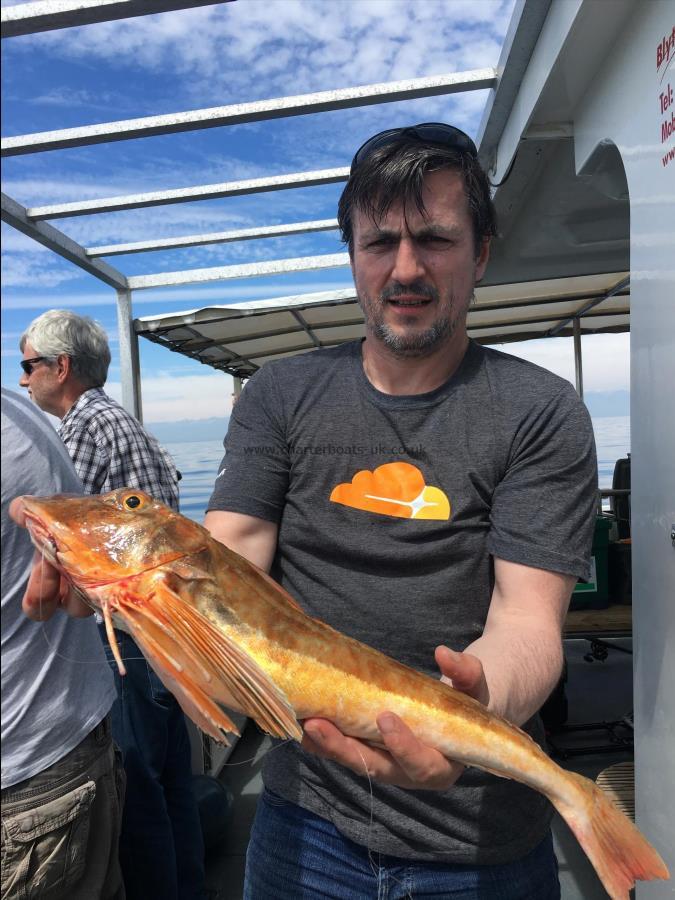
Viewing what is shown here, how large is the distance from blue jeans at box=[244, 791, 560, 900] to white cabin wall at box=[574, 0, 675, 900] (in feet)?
1.98

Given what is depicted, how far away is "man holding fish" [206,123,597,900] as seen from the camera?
175 centimetres

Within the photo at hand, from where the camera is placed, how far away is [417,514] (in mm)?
1826

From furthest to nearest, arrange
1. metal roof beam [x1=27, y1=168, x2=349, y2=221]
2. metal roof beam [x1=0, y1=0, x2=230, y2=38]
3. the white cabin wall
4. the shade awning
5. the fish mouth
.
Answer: the shade awning < metal roof beam [x1=27, y1=168, x2=349, y2=221] < metal roof beam [x1=0, y1=0, x2=230, y2=38] < the white cabin wall < the fish mouth

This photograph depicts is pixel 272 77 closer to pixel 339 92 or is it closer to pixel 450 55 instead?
pixel 339 92

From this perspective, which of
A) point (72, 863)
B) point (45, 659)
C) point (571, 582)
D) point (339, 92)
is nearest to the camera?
point (571, 582)

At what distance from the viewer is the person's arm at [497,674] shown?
1401mm

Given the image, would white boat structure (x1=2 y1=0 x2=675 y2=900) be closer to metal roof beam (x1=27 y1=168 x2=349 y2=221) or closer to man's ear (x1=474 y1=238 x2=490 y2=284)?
metal roof beam (x1=27 y1=168 x2=349 y2=221)

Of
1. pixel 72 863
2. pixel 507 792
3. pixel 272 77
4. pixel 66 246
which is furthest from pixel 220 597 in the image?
pixel 66 246

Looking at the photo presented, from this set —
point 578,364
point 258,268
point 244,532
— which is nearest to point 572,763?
point 244,532

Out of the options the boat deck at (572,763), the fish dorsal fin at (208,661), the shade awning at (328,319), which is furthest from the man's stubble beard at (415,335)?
the shade awning at (328,319)

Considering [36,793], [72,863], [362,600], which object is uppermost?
[362,600]

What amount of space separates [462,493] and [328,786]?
876mm

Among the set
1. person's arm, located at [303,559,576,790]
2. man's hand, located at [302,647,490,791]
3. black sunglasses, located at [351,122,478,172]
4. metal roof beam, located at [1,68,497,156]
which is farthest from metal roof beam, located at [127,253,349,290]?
man's hand, located at [302,647,490,791]

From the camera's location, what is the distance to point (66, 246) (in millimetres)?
4766
